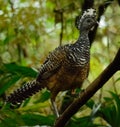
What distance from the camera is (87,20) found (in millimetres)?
1857

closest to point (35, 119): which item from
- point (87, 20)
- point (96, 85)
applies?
point (87, 20)

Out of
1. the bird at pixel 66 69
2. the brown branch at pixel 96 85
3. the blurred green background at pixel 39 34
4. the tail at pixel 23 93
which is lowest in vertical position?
the blurred green background at pixel 39 34

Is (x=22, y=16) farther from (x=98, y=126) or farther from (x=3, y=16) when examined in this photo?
(x=98, y=126)

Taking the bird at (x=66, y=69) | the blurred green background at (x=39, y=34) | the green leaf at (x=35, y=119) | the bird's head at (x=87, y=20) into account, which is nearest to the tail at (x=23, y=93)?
the bird at (x=66, y=69)

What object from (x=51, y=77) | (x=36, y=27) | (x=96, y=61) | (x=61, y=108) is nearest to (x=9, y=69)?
(x=51, y=77)

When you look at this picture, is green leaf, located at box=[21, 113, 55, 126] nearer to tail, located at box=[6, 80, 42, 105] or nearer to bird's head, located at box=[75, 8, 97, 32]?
tail, located at box=[6, 80, 42, 105]

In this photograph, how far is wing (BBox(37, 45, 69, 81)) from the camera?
2047 millimetres

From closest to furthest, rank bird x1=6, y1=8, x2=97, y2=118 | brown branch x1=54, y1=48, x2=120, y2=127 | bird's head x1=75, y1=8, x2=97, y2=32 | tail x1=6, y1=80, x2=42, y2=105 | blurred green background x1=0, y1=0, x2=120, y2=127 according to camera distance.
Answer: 1. brown branch x1=54, y1=48, x2=120, y2=127
2. bird's head x1=75, y1=8, x2=97, y2=32
3. bird x1=6, y1=8, x2=97, y2=118
4. tail x1=6, y1=80, x2=42, y2=105
5. blurred green background x1=0, y1=0, x2=120, y2=127

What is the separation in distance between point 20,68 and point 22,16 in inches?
A: 65.3

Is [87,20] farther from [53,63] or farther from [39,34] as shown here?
[39,34]

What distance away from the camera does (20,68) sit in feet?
6.90

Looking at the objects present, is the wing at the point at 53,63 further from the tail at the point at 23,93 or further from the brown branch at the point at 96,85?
the brown branch at the point at 96,85

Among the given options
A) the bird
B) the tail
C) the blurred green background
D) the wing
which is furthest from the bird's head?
the blurred green background

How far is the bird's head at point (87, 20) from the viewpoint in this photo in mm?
1825
